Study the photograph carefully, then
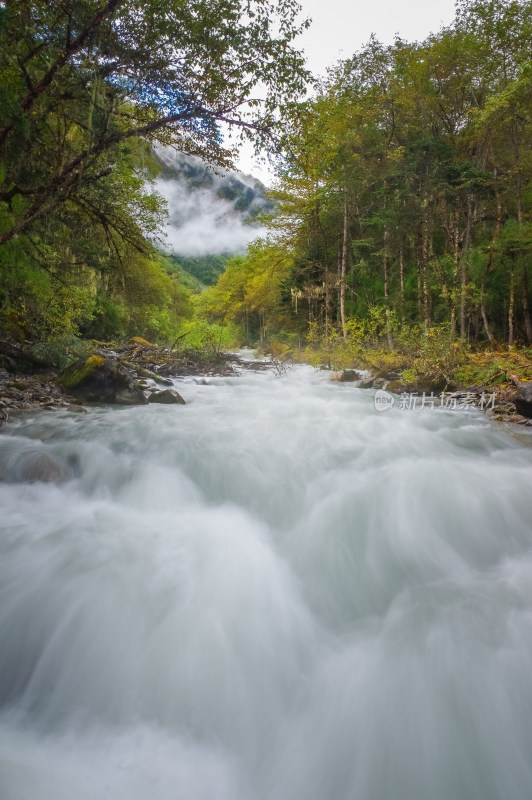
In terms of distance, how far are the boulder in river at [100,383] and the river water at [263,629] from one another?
10.0ft

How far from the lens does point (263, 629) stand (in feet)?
8.04

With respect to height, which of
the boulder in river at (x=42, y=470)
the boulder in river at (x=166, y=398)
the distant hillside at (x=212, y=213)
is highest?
the distant hillside at (x=212, y=213)

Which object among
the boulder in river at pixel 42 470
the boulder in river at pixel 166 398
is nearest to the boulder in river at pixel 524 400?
the boulder in river at pixel 166 398

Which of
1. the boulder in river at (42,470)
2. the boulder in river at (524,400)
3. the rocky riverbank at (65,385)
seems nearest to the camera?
the boulder in river at (42,470)

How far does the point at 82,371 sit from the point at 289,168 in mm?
6485

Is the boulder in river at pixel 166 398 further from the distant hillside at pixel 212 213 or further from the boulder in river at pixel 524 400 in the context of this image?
the distant hillside at pixel 212 213

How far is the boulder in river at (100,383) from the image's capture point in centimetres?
759

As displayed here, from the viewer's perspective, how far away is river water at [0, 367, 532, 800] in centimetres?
169

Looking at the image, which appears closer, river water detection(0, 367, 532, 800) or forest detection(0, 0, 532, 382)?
river water detection(0, 367, 532, 800)

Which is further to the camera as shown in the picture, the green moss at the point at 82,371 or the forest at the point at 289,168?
the green moss at the point at 82,371

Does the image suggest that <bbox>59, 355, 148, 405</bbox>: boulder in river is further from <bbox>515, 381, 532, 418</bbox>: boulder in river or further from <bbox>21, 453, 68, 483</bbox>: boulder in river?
<bbox>515, 381, 532, 418</bbox>: boulder in river

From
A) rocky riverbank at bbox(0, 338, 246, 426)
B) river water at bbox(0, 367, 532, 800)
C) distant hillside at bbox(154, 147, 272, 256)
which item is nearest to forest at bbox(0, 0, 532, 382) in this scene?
rocky riverbank at bbox(0, 338, 246, 426)

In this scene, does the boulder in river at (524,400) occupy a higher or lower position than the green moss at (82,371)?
lower

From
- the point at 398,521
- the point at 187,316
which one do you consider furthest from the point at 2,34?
the point at 187,316
